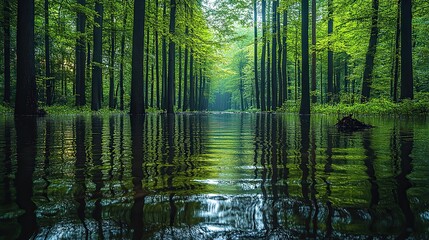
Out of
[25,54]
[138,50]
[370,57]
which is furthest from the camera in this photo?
[370,57]

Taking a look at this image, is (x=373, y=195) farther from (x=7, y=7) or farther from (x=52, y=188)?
(x=7, y=7)

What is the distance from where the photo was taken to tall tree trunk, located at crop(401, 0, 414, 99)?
36.2 feet

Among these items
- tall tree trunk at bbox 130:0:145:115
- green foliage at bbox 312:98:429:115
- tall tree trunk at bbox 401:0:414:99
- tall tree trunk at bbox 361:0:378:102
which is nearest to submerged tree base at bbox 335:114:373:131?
green foliage at bbox 312:98:429:115

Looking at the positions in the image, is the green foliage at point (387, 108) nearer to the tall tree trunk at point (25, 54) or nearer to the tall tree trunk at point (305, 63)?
the tall tree trunk at point (305, 63)

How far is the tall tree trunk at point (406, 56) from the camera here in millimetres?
11025

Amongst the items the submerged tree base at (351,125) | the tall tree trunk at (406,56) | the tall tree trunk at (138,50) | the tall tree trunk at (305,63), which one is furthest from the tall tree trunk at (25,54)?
the tall tree trunk at (406,56)

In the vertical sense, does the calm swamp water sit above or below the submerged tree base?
below

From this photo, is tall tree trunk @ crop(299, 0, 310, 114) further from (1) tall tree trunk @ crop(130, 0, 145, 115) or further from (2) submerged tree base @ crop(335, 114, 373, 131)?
(2) submerged tree base @ crop(335, 114, 373, 131)

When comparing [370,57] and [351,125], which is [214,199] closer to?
[351,125]

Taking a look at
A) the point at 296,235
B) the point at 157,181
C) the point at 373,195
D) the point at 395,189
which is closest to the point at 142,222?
the point at 296,235

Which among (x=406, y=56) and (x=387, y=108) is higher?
(x=406, y=56)

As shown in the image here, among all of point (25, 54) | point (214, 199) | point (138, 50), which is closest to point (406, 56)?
point (138, 50)

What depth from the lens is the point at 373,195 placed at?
1259 mm

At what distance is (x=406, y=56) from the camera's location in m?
11.2
